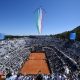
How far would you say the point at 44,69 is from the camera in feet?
121

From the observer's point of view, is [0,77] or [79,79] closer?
[0,77]

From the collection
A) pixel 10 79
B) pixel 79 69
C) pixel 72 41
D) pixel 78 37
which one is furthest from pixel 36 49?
pixel 10 79

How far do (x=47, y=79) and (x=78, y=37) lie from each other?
5457cm

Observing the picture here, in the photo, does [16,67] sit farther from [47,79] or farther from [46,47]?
[46,47]

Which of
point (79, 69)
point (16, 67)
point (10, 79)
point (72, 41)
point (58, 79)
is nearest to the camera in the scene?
point (10, 79)

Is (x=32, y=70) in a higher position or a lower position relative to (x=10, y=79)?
lower

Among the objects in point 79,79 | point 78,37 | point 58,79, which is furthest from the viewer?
point 78,37

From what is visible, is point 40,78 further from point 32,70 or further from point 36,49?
point 36,49

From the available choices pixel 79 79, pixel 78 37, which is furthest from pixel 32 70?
pixel 78 37

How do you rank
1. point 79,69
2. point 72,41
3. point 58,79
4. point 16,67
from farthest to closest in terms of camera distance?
point 72,41, point 16,67, point 79,69, point 58,79

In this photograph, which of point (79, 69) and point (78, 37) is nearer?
point (79, 69)

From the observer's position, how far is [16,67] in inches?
1387

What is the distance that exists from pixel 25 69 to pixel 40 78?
1632 cm

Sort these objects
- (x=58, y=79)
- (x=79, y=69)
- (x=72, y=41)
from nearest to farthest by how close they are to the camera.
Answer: (x=58, y=79)
(x=79, y=69)
(x=72, y=41)
